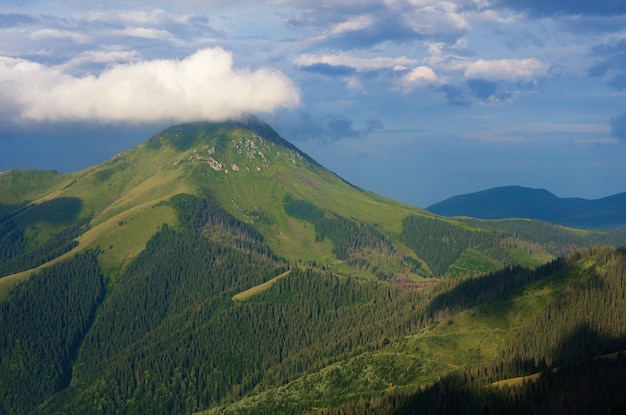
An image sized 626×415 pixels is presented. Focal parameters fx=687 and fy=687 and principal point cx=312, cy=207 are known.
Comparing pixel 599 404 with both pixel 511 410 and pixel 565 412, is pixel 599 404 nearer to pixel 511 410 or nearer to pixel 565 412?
pixel 565 412

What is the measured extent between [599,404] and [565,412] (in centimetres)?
996

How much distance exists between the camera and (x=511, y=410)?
200 m

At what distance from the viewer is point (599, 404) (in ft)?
629

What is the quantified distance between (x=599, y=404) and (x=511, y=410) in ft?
78.8

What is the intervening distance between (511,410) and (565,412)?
49.0ft

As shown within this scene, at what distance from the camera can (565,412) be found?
19700 cm

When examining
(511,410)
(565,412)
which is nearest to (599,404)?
(565,412)
